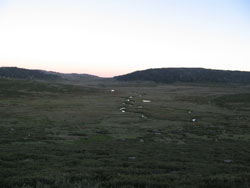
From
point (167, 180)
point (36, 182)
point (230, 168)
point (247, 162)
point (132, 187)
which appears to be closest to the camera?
point (132, 187)

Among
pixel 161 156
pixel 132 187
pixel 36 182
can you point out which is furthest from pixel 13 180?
pixel 161 156

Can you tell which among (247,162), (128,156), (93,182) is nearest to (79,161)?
(128,156)

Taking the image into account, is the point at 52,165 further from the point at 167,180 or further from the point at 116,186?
the point at 167,180

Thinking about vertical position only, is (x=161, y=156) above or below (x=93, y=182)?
below

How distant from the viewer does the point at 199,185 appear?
9969 mm

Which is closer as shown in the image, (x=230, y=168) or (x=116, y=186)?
(x=116, y=186)

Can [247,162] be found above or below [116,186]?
below

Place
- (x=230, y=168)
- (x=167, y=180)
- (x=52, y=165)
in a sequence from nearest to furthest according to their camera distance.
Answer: (x=167, y=180) < (x=52, y=165) < (x=230, y=168)

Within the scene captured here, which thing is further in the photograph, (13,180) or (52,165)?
(52,165)

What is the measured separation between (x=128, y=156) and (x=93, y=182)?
858cm

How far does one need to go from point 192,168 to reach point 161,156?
4.44m

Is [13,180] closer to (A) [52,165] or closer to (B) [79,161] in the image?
(A) [52,165]

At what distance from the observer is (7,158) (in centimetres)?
1521

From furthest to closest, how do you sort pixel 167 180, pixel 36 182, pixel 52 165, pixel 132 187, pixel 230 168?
pixel 230 168 < pixel 52 165 < pixel 167 180 < pixel 36 182 < pixel 132 187
